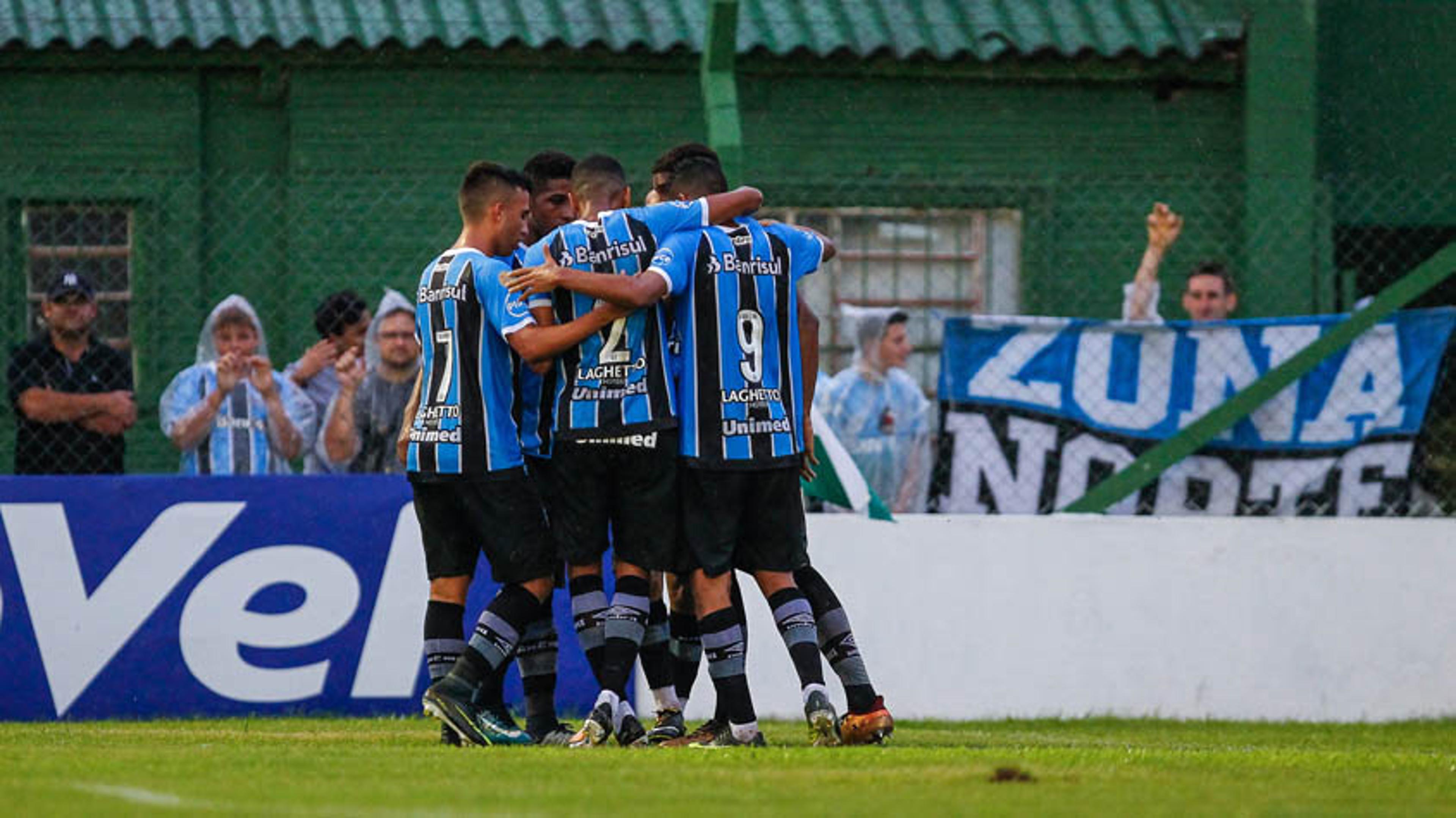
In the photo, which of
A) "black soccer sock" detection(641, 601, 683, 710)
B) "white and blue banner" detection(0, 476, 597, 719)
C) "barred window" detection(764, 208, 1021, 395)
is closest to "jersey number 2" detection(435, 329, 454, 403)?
"black soccer sock" detection(641, 601, 683, 710)

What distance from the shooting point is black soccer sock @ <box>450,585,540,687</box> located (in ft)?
27.3

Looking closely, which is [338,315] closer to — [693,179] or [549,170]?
[549,170]

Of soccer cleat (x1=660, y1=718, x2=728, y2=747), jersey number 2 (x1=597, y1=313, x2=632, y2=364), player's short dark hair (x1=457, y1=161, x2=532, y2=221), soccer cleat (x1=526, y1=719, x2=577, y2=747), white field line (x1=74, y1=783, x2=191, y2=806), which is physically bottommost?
soccer cleat (x1=526, y1=719, x2=577, y2=747)

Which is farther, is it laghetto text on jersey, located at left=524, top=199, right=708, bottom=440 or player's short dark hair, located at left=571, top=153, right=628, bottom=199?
player's short dark hair, located at left=571, top=153, right=628, bottom=199

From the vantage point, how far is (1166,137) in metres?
15.0

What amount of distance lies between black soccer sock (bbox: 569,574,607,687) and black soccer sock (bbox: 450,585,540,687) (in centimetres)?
15

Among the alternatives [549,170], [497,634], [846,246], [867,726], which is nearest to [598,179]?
[549,170]

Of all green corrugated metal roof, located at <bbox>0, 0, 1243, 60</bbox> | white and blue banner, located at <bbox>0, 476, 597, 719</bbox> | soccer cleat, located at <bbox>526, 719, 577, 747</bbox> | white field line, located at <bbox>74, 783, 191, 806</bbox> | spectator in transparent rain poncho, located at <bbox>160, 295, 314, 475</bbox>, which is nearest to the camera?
white field line, located at <bbox>74, 783, 191, 806</bbox>

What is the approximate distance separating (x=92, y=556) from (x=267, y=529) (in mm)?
753

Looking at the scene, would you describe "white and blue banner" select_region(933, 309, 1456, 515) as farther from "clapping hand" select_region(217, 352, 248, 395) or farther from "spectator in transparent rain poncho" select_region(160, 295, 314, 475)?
"clapping hand" select_region(217, 352, 248, 395)

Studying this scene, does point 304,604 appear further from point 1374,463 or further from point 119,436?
point 1374,463

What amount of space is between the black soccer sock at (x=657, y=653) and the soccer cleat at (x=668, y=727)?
0.63 feet

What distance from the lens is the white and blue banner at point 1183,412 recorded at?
1177 centimetres

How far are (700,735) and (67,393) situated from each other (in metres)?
3.92
